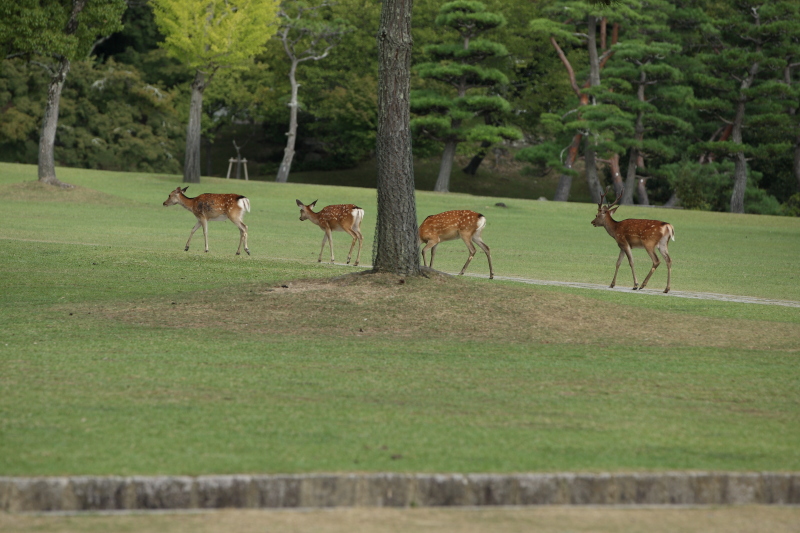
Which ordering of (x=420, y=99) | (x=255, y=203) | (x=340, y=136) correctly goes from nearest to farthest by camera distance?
1. (x=255, y=203)
2. (x=420, y=99)
3. (x=340, y=136)

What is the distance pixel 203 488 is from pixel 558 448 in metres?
2.19

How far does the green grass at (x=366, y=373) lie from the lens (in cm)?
616

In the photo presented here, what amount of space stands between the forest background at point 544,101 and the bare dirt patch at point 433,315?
118 ft

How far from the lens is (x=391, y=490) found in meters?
5.57

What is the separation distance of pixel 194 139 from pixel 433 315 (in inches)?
1440

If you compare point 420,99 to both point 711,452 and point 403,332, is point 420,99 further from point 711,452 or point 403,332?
point 711,452

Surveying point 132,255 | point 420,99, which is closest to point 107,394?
point 132,255

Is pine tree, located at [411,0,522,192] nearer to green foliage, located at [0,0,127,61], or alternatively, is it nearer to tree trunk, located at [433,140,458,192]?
tree trunk, located at [433,140,458,192]

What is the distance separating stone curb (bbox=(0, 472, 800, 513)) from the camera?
17.7ft

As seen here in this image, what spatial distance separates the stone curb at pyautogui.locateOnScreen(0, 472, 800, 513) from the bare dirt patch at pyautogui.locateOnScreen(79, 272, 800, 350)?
5042 millimetres

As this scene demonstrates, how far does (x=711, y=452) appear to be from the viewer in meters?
6.36

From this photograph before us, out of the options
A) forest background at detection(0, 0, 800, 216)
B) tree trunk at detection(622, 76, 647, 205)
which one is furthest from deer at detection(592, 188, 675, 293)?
tree trunk at detection(622, 76, 647, 205)

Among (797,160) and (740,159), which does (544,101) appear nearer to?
(740,159)

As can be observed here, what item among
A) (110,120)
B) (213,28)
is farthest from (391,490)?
(110,120)
